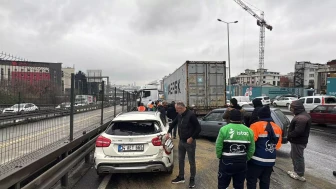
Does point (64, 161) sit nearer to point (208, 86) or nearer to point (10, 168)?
point (10, 168)

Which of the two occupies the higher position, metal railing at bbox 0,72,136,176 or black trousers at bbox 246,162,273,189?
metal railing at bbox 0,72,136,176

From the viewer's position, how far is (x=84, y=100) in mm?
7285

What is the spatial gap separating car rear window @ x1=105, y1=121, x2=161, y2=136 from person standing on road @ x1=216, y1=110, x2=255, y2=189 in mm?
2039

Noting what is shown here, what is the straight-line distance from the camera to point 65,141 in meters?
5.53

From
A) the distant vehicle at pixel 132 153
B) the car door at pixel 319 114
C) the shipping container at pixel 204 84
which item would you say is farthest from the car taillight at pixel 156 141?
the car door at pixel 319 114

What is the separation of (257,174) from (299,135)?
2.10 m

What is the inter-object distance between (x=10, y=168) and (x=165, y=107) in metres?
9.80

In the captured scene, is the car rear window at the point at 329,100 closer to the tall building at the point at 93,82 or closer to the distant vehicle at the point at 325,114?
the distant vehicle at the point at 325,114

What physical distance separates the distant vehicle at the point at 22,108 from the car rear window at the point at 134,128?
1.50 metres

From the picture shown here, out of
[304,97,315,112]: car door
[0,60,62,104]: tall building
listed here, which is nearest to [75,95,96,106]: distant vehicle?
[0,60,62,104]: tall building

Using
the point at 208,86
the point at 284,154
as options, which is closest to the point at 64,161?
the point at 284,154

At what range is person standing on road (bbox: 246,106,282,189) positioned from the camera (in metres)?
3.90

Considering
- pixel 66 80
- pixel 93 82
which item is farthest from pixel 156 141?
pixel 93 82

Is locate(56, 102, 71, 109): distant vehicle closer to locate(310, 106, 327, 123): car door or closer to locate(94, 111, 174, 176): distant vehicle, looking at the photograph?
locate(94, 111, 174, 176): distant vehicle
